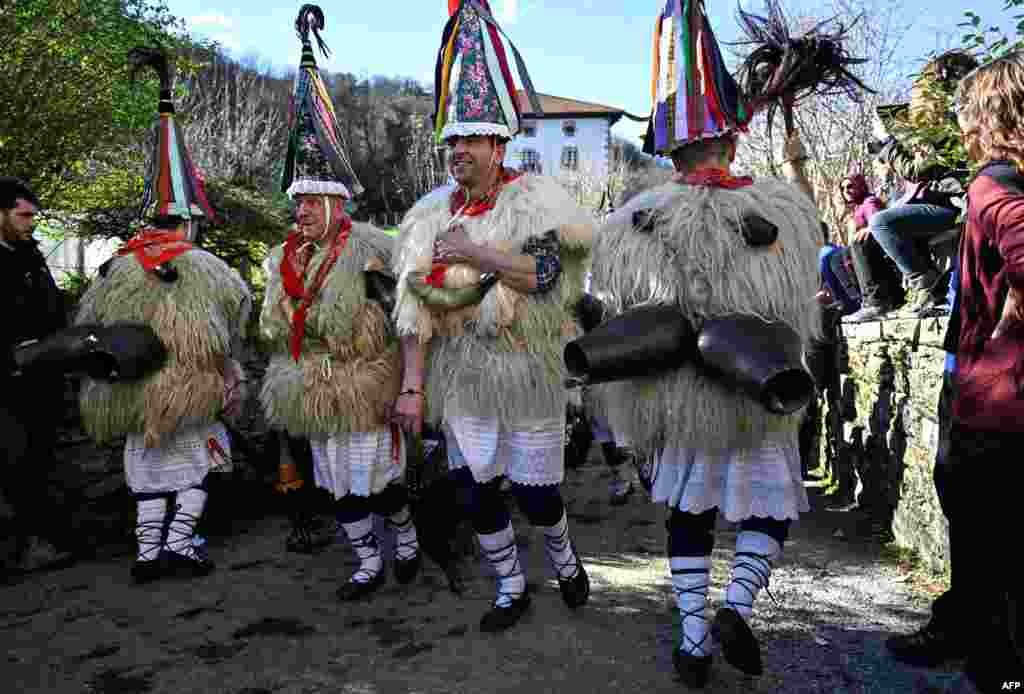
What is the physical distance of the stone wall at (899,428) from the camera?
330cm

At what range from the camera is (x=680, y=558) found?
2.46m

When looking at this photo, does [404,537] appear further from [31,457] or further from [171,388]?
[31,457]

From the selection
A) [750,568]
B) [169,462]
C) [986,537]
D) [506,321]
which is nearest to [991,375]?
[986,537]

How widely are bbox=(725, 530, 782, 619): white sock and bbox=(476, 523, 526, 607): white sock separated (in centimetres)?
97

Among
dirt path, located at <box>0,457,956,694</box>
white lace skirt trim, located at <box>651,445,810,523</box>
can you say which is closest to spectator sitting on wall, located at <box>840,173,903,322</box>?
dirt path, located at <box>0,457,956,694</box>

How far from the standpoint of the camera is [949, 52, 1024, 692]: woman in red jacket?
1.94 metres

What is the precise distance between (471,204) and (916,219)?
8.71 feet

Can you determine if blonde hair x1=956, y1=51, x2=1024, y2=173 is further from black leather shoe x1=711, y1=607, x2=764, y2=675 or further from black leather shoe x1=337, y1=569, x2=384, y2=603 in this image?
black leather shoe x1=337, y1=569, x2=384, y2=603

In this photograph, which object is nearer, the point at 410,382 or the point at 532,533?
the point at 410,382

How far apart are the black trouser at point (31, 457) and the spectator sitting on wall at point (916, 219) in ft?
15.7

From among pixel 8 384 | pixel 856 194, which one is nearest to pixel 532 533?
pixel 8 384

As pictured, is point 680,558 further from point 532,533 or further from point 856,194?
point 856,194

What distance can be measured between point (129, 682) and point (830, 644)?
8.33ft

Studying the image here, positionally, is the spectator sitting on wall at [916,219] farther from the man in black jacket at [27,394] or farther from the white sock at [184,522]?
the man in black jacket at [27,394]
